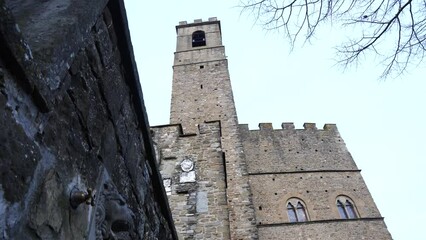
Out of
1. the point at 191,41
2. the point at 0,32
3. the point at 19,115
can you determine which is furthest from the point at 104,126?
the point at 191,41

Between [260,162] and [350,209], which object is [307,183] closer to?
[350,209]

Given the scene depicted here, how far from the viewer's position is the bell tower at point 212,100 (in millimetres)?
10797

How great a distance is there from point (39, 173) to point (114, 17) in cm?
116

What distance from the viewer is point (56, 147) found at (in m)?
1.19

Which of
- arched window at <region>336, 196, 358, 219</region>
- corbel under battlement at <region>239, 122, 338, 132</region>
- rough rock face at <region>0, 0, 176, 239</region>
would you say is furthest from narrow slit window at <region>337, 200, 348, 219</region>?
rough rock face at <region>0, 0, 176, 239</region>

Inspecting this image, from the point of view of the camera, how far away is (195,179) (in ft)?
22.0

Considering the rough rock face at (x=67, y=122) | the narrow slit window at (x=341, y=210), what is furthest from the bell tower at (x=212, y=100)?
the rough rock face at (x=67, y=122)

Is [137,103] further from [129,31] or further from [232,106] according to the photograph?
[232,106]

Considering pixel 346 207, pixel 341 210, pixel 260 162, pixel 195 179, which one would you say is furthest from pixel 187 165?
pixel 346 207

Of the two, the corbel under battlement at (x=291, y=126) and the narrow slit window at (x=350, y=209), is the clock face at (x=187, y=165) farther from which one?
the corbel under battlement at (x=291, y=126)

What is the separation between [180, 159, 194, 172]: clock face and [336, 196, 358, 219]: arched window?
30.8 ft

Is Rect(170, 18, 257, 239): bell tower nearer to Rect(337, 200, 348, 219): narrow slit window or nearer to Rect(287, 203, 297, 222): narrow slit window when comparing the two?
Rect(287, 203, 297, 222): narrow slit window

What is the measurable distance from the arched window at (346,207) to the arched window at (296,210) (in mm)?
1561

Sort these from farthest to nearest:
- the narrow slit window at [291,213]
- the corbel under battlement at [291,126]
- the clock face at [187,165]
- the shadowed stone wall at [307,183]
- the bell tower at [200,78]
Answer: the corbel under battlement at [291,126] < the bell tower at [200,78] < the narrow slit window at [291,213] < the shadowed stone wall at [307,183] < the clock face at [187,165]
